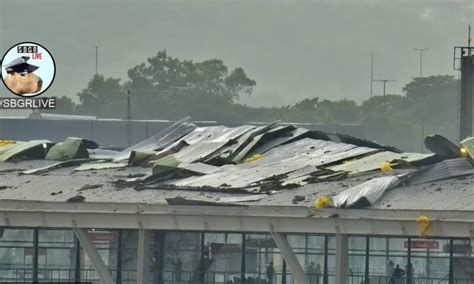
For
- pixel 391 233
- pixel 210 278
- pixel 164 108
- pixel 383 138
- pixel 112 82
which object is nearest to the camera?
pixel 391 233

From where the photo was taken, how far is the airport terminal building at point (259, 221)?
3894 cm

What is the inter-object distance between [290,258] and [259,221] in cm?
134

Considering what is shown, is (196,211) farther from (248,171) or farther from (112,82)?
(112,82)

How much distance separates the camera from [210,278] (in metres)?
44.0

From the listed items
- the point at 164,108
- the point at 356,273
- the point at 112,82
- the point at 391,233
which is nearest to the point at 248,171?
the point at 356,273

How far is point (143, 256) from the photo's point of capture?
136ft

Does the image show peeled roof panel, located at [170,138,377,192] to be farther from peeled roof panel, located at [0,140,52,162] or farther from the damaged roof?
peeled roof panel, located at [0,140,52,162]

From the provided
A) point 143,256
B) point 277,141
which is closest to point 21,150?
point 277,141

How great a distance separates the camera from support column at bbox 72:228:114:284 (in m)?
Answer: 42.2

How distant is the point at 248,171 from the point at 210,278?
186 inches

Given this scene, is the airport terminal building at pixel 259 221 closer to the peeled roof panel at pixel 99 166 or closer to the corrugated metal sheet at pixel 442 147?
the corrugated metal sheet at pixel 442 147

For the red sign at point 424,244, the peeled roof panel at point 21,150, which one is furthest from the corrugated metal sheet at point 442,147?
the peeled roof panel at point 21,150

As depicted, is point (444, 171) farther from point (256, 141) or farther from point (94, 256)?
point (256, 141)

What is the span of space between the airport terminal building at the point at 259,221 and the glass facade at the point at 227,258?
4 centimetres
